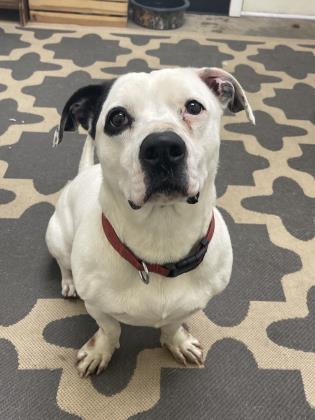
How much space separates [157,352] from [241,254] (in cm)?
56

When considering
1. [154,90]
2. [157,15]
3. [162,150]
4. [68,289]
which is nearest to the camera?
[162,150]

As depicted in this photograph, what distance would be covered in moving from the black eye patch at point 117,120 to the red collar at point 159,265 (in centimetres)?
24

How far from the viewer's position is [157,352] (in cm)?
140

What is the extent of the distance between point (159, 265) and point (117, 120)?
14.2 inches

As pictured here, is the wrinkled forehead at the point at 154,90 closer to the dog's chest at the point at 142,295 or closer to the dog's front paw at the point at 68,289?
the dog's chest at the point at 142,295

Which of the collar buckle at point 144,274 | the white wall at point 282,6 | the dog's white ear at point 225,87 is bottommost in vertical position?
the collar buckle at point 144,274

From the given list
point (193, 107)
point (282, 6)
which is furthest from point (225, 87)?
point (282, 6)

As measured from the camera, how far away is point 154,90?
0.95 metres

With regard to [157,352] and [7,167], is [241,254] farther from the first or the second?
[7,167]

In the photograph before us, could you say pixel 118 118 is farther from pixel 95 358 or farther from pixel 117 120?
pixel 95 358

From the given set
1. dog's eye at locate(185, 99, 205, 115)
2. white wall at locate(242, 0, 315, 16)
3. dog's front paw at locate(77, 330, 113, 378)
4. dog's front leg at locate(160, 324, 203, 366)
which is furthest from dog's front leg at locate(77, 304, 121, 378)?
white wall at locate(242, 0, 315, 16)

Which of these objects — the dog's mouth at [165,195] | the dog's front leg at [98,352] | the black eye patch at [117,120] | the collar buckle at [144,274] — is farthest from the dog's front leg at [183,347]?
the black eye patch at [117,120]

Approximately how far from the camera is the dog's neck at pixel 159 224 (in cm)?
100

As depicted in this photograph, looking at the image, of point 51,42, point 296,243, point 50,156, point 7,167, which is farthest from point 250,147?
point 51,42
